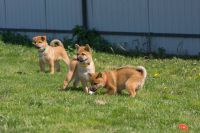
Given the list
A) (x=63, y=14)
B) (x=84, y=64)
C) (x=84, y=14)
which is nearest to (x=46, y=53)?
(x=84, y=64)

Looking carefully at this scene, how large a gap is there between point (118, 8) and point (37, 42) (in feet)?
15.2

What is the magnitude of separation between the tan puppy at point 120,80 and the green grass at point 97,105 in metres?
0.16

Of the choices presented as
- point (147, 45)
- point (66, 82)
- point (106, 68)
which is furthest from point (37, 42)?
point (147, 45)

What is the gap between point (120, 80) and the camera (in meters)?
10.5

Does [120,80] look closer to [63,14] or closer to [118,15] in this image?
[118,15]

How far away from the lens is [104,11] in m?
18.2

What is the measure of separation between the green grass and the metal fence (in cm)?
275

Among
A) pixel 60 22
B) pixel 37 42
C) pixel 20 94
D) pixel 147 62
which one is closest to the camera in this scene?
pixel 20 94

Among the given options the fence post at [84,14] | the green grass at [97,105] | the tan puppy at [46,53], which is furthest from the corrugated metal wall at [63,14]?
the green grass at [97,105]

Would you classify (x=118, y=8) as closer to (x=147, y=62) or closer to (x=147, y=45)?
(x=147, y=45)

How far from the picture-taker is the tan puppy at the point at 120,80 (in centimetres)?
1041

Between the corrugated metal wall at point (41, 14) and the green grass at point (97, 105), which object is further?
the corrugated metal wall at point (41, 14)

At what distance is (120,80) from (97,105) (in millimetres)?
1099

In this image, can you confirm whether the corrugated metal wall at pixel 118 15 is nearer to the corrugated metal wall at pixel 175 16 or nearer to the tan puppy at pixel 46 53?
the corrugated metal wall at pixel 175 16
